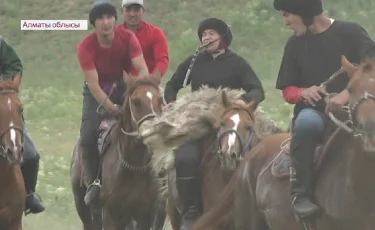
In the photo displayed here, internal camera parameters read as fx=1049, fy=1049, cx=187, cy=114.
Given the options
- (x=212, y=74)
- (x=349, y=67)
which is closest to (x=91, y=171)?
(x=212, y=74)

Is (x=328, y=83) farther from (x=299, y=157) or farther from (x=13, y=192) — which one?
(x=13, y=192)

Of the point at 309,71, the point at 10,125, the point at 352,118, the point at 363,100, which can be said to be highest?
the point at 309,71

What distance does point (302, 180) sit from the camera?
8.42m

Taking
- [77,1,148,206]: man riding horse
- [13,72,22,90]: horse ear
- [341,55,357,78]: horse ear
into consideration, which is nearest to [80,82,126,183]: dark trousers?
[77,1,148,206]: man riding horse

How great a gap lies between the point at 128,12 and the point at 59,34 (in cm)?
2002

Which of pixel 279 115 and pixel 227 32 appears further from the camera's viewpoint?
pixel 279 115

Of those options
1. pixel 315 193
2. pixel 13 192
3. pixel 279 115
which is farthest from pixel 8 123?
pixel 279 115

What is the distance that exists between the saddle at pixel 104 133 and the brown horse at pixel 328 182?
198 cm

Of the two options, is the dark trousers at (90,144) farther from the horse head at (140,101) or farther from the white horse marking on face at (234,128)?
the white horse marking on face at (234,128)

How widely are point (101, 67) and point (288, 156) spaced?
3584mm

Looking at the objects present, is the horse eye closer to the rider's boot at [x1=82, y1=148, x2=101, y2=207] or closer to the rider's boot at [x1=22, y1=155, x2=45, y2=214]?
the rider's boot at [x1=82, y1=148, x2=101, y2=207]

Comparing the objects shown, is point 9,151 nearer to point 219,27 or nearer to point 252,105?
point 252,105

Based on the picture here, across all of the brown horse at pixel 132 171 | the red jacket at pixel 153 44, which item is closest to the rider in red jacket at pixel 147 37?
the red jacket at pixel 153 44

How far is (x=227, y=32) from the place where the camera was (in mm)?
11242
